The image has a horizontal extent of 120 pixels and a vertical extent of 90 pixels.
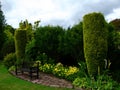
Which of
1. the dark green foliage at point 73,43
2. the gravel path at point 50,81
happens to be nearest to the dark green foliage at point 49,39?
the dark green foliage at point 73,43

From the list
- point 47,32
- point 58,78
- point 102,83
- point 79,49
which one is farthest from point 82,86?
point 47,32

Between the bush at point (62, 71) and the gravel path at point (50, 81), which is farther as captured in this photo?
the bush at point (62, 71)

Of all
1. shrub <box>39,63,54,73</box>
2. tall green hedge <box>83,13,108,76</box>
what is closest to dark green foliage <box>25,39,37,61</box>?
shrub <box>39,63,54,73</box>

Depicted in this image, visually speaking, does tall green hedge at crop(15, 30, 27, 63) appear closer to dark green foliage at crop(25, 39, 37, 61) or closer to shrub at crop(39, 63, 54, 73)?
dark green foliage at crop(25, 39, 37, 61)

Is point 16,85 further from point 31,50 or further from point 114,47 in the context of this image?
point 31,50

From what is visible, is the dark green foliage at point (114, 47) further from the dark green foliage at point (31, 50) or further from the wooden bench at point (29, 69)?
the dark green foliage at point (31, 50)

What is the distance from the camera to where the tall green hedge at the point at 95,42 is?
16.2 metres

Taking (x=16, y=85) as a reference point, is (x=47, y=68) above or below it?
above

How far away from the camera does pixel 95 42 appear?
53.5ft

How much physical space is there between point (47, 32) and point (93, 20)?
861cm

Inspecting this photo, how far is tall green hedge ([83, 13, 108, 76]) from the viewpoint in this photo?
16241mm

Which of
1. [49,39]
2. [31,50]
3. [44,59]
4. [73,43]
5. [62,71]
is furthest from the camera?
[31,50]

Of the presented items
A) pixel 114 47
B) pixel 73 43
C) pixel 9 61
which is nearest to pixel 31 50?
pixel 9 61

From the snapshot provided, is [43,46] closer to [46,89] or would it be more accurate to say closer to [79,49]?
[79,49]
